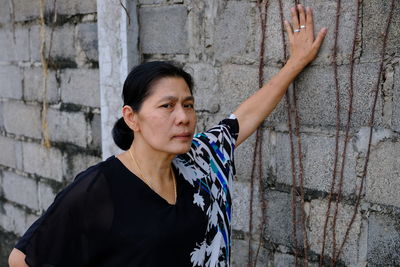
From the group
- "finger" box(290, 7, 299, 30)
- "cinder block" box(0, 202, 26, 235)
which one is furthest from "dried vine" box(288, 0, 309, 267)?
"cinder block" box(0, 202, 26, 235)

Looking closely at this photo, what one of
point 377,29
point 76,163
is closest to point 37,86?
point 76,163

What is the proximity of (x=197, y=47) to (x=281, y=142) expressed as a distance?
0.72 metres

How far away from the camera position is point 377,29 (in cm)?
220

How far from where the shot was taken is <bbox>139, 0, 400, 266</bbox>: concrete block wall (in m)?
2.22

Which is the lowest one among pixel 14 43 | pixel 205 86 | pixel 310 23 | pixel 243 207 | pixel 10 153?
pixel 10 153

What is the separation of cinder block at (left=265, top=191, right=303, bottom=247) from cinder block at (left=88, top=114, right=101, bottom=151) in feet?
4.64

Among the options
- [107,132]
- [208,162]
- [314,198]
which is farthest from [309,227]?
[107,132]

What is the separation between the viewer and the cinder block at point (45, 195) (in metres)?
4.20

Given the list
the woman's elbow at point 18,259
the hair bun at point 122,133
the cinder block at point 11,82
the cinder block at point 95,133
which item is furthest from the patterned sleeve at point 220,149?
the cinder block at point 11,82

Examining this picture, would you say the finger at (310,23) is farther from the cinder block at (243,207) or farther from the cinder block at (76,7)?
the cinder block at (76,7)

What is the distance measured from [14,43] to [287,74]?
280 cm

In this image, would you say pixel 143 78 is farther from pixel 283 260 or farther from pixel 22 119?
pixel 22 119

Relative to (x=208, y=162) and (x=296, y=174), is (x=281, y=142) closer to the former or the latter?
(x=296, y=174)

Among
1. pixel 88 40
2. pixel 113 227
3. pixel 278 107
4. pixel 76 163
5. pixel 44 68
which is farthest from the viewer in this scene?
pixel 44 68
